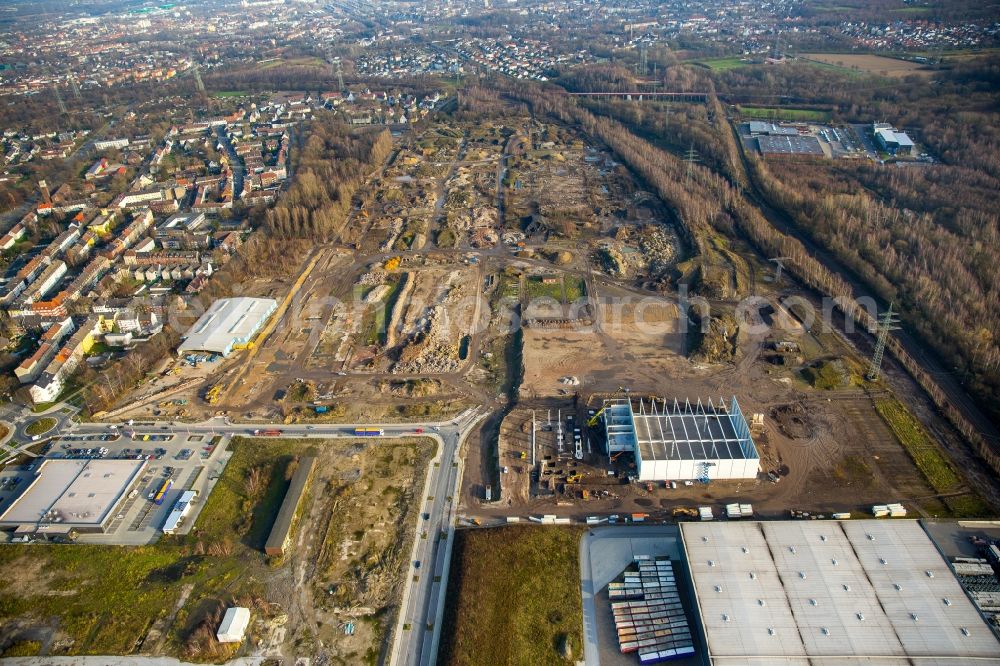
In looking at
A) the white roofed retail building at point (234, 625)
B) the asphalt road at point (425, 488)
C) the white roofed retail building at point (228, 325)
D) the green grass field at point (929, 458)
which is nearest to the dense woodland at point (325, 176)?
the white roofed retail building at point (228, 325)

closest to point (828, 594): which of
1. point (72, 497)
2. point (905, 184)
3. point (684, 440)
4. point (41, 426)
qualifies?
point (684, 440)

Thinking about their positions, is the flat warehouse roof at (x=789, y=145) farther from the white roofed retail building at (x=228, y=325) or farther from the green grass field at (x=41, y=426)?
the green grass field at (x=41, y=426)

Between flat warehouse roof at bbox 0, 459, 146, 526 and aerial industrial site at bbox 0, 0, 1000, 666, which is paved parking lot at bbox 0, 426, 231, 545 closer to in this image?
aerial industrial site at bbox 0, 0, 1000, 666

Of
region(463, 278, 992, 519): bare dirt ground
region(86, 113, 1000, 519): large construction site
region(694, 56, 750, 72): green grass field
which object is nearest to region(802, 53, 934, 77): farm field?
region(694, 56, 750, 72): green grass field

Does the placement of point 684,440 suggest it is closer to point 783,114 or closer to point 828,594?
point 828,594

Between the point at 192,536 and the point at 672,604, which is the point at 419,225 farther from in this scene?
the point at 672,604

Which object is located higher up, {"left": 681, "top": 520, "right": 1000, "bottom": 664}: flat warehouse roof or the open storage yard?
{"left": 681, "top": 520, "right": 1000, "bottom": 664}: flat warehouse roof
